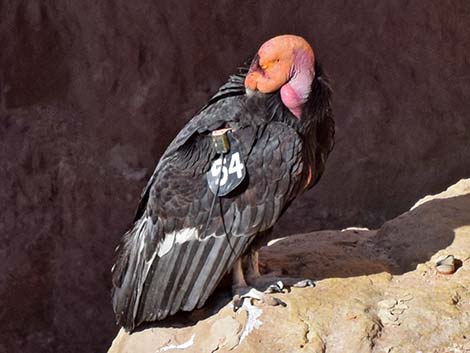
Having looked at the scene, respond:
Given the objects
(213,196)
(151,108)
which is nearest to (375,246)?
(213,196)

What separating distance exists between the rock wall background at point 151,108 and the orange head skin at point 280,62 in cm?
162

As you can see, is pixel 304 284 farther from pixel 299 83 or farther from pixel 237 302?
pixel 299 83

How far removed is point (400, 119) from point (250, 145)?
6.19 feet

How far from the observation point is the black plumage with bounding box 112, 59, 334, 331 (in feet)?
9.96

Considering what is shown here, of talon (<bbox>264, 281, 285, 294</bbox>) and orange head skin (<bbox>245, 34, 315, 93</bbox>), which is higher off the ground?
orange head skin (<bbox>245, 34, 315, 93</bbox>)

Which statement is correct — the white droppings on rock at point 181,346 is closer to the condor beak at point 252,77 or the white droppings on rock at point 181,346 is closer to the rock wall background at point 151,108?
the condor beak at point 252,77

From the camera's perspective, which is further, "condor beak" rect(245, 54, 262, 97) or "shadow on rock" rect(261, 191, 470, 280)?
"shadow on rock" rect(261, 191, 470, 280)

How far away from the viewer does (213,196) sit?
10.1ft

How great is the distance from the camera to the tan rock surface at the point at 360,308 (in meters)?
2.98

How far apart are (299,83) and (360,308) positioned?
0.79 meters

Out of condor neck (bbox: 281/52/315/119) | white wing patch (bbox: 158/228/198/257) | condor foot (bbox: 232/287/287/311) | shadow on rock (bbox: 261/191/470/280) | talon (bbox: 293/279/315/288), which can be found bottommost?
shadow on rock (bbox: 261/191/470/280)

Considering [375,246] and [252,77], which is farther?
[375,246]

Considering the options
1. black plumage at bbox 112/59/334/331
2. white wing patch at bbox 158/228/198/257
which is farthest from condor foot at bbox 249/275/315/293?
white wing patch at bbox 158/228/198/257

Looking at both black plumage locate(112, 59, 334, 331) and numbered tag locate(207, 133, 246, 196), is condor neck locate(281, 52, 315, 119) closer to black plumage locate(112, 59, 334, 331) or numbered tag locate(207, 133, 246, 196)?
black plumage locate(112, 59, 334, 331)
